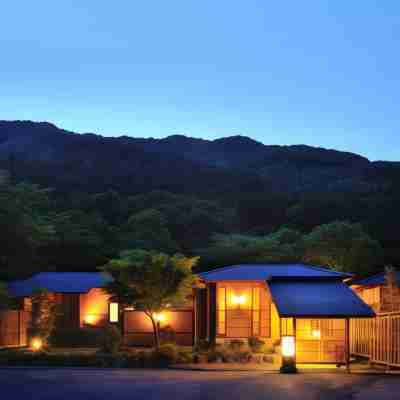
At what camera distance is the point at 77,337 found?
39.9m

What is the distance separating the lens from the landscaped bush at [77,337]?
39.6 m

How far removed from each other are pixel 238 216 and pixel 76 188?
21.5 m

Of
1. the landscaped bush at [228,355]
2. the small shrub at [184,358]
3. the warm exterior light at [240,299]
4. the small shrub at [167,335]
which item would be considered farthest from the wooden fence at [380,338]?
the small shrub at [167,335]

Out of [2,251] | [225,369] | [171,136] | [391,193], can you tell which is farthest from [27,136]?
[225,369]

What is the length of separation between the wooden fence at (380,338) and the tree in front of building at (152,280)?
23.4ft

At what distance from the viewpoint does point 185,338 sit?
40062 millimetres

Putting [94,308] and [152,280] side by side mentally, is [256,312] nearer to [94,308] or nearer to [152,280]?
[152,280]

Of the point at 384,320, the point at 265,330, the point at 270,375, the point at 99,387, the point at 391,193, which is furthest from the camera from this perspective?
the point at 391,193

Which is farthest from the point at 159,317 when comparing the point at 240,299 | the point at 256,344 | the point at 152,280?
the point at 152,280

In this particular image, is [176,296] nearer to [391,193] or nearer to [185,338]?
[185,338]

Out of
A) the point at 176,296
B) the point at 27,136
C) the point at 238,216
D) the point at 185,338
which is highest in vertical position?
the point at 27,136

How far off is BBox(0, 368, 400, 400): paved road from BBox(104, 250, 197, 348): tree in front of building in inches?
231

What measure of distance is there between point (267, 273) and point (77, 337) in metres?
10.7

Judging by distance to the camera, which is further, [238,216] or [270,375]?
[238,216]
